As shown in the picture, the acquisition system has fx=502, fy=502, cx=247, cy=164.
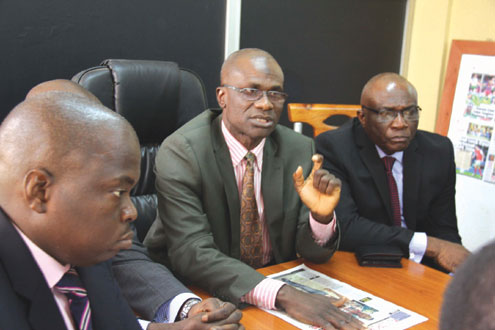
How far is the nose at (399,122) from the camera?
221 centimetres

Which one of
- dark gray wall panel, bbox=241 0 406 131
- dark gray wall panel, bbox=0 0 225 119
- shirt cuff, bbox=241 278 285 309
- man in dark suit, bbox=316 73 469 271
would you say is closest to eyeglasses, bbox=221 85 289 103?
man in dark suit, bbox=316 73 469 271

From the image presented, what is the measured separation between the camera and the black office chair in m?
1.85

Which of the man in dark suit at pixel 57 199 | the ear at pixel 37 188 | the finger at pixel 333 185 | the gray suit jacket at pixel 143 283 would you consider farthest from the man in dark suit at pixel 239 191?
the ear at pixel 37 188

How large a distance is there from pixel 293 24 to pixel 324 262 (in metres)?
1.99

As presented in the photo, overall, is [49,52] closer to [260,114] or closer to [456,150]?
[260,114]

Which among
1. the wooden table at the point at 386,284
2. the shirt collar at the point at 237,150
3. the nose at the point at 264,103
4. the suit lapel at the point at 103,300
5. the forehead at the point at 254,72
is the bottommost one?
the wooden table at the point at 386,284

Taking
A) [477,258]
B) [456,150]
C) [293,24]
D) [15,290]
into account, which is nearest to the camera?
[477,258]

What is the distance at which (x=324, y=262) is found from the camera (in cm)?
170

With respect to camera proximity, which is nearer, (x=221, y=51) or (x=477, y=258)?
(x=477, y=258)

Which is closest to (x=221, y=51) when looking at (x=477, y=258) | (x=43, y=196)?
(x=43, y=196)

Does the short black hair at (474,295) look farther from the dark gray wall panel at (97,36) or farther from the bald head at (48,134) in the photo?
the dark gray wall panel at (97,36)

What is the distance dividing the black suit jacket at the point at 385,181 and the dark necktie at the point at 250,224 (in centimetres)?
48

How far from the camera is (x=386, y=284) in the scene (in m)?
1.54

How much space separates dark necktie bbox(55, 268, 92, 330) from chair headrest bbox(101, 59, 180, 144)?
987 mm
